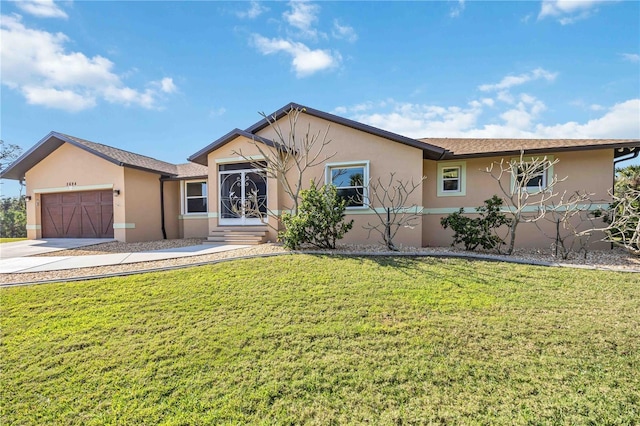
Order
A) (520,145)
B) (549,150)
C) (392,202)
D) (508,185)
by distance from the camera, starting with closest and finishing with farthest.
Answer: (549,150) < (392,202) < (508,185) < (520,145)

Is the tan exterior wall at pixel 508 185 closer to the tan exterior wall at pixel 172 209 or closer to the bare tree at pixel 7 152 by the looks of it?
the tan exterior wall at pixel 172 209

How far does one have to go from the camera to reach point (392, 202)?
11.0m

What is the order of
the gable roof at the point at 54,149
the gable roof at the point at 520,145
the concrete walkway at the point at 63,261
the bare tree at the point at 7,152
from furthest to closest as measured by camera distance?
the bare tree at the point at 7,152, the gable roof at the point at 54,149, the gable roof at the point at 520,145, the concrete walkway at the point at 63,261

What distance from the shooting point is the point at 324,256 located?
845 centimetres

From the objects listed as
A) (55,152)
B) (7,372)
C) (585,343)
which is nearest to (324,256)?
(585,343)

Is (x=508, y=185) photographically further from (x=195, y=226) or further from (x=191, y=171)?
(x=191, y=171)

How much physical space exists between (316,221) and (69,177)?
15.3 m

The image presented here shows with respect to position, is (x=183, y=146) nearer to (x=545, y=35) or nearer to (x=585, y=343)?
(x=545, y=35)

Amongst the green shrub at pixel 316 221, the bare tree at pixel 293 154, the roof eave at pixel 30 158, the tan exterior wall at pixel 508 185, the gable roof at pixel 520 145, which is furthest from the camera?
the roof eave at pixel 30 158

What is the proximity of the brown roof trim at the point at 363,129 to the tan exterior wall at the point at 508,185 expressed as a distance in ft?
5.93

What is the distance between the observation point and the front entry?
1294cm

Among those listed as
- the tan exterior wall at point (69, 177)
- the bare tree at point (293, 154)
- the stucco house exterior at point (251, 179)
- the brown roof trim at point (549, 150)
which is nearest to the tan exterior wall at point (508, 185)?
the stucco house exterior at point (251, 179)

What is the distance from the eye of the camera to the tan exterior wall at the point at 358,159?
37.0ft

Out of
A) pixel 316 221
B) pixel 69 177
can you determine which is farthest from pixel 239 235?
pixel 69 177
